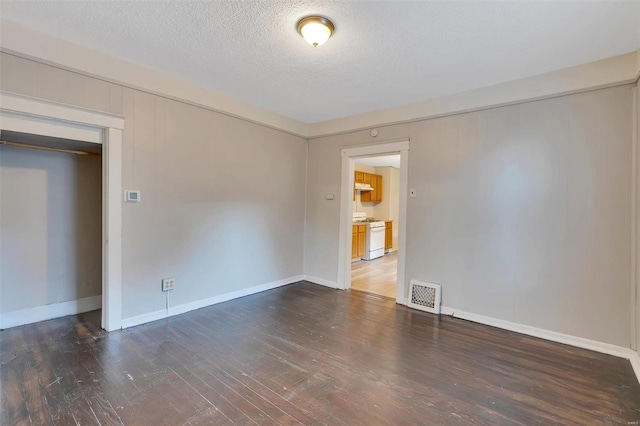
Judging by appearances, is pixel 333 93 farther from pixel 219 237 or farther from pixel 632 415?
pixel 632 415

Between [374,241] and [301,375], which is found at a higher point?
[374,241]

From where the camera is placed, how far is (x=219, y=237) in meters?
3.84

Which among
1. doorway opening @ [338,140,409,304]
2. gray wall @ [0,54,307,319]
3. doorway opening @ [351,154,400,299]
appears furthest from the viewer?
doorway opening @ [351,154,400,299]

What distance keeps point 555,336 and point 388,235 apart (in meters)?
5.64

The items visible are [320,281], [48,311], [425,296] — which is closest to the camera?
[48,311]

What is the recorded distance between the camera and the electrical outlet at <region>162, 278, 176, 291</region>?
10.9 feet

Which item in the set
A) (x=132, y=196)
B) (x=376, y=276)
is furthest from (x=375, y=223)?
(x=132, y=196)

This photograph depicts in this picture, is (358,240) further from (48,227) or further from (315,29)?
(48,227)

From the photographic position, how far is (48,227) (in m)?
3.27

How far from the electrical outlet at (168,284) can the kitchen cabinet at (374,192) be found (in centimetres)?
601

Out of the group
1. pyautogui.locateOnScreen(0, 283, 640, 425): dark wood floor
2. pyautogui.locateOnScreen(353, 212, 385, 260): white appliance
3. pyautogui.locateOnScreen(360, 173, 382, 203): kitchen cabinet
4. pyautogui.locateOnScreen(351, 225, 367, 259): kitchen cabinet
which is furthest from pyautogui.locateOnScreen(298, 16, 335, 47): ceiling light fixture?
pyautogui.locateOnScreen(360, 173, 382, 203): kitchen cabinet

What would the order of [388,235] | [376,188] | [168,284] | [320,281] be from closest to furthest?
1. [168,284]
2. [320,281]
3. [388,235]
4. [376,188]

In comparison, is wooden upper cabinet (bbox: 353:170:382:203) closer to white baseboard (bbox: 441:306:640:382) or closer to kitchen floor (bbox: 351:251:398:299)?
kitchen floor (bbox: 351:251:398:299)

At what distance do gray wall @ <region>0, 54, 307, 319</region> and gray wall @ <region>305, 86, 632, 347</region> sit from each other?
6.77ft
